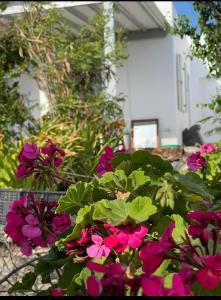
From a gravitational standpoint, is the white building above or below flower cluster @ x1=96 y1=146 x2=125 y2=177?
above

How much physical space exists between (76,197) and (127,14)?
1075cm

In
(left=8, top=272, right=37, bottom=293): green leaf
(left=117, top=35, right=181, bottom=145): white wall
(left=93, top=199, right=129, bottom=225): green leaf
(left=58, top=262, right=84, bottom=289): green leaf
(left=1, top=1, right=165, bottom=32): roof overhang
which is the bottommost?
(left=8, top=272, right=37, bottom=293): green leaf

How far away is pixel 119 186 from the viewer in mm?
1416

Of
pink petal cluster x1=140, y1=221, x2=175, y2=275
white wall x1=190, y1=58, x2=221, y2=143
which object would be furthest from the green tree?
white wall x1=190, y1=58, x2=221, y2=143

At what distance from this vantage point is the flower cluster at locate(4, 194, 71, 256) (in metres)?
1.56

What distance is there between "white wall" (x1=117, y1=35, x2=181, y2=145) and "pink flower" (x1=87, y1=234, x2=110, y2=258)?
11359 millimetres

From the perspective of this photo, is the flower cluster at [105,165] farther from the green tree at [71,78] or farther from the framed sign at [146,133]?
the framed sign at [146,133]

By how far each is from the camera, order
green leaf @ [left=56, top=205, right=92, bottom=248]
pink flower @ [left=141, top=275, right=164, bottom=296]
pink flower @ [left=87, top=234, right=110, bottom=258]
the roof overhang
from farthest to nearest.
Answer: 1. the roof overhang
2. green leaf @ [left=56, top=205, right=92, bottom=248]
3. pink flower @ [left=87, top=234, right=110, bottom=258]
4. pink flower @ [left=141, top=275, right=164, bottom=296]

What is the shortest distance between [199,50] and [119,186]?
2.77 metres

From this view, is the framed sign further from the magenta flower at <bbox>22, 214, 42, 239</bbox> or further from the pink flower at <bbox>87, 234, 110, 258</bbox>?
the pink flower at <bbox>87, 234, 110, 258</bbox>

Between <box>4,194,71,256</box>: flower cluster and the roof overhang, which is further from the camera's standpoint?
the roof overhang

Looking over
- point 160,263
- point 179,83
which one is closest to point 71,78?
point 160,263

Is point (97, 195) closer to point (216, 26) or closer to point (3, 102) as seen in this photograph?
point (216, 26)

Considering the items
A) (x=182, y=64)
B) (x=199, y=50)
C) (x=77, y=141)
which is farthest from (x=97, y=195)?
(x=182, y=64)
